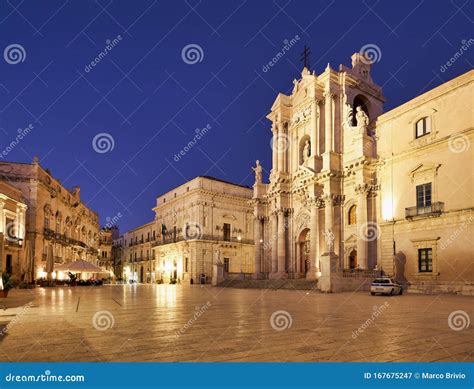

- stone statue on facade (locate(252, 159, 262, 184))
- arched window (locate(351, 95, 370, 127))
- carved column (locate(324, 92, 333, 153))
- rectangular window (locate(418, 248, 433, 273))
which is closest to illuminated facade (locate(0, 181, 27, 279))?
stone statue on facade (locate(252, 159, 262, 184))

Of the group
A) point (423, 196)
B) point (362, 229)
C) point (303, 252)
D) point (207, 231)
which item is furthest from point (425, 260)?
point (207, 231)

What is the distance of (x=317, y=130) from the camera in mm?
36062

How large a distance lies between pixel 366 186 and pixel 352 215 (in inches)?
138

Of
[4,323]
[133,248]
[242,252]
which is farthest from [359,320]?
[133,248]

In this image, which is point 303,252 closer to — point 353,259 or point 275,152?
point 353,259

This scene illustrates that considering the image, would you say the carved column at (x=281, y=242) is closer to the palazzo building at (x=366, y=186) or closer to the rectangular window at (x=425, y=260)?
the palazzo building at (x=366, y=186)

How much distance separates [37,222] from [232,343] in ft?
119

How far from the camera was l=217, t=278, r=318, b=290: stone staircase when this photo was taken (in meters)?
29.9

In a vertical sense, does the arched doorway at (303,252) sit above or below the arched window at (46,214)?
below

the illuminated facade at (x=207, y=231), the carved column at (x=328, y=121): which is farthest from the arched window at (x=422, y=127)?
the illuminated facade at (x=207, y=231)

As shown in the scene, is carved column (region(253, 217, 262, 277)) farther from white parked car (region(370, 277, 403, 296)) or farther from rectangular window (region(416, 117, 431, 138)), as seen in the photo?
white parked car (region(370, 277, 403, 296))

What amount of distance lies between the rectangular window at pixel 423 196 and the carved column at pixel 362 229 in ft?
12.8

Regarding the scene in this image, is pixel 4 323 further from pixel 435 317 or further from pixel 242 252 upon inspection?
pixel 242 252

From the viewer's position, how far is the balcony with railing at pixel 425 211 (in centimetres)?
2498
